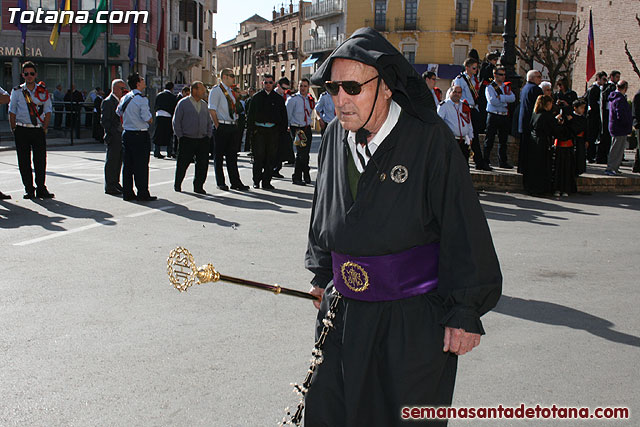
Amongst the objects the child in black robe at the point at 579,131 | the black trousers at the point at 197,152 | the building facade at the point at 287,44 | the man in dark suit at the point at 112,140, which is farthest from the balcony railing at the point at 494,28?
the man in dark suit at the point at 112,140

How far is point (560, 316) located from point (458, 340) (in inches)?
145

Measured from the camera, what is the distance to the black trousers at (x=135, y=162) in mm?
12062

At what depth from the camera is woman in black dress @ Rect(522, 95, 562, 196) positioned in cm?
1288

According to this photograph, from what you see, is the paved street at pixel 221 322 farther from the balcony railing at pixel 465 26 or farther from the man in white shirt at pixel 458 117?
the balcony railing at pixel 465 26

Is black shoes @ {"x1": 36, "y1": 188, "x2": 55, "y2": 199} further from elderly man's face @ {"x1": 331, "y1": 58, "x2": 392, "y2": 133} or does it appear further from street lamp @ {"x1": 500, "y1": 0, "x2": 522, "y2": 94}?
elderly man's face @ {"x1": 331, "y1": 58, "x2": 392, "y2": 133}

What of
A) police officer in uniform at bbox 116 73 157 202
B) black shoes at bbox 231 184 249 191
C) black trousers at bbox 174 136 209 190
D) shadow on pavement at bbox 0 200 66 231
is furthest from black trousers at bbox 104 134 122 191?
black shoes at bbox 231 184 249 191

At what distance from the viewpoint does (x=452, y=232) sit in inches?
103

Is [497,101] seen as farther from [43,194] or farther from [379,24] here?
[379,24]

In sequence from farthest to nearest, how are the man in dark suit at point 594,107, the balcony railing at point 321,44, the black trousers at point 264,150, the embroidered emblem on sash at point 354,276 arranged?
the balcony railing at point 321,44
the man in dark suit at point 594,107
the black trousers at point 264,150
the embroidered emblem on sash at point 354,276

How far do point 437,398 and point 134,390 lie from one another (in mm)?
2206

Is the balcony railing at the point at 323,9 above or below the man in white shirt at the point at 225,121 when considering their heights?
above

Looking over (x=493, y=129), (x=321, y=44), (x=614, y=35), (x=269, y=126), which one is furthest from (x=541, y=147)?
(x=321, y=44)

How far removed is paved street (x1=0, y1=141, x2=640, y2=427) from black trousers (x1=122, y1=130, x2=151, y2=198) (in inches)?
56.0

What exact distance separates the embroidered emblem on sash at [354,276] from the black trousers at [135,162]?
9680 millimetres
